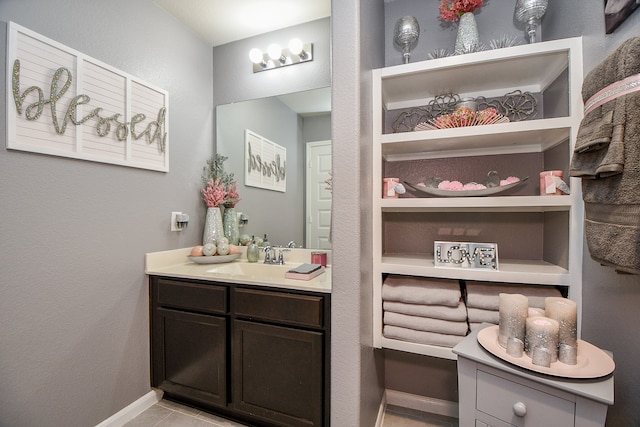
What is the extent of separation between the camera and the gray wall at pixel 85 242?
1212 mm

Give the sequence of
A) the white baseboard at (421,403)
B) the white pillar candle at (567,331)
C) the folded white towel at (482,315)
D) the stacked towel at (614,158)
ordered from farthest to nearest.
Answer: the white baseboard at (421,403), the folded white towel at (482,315), the white pillar candle at (567,331), the stacked towel at (614,158)

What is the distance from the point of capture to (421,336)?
1342 millimetres

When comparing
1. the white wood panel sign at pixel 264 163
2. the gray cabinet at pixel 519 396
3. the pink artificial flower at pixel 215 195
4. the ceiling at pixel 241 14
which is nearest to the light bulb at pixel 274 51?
the ceiling at pixel 241 14

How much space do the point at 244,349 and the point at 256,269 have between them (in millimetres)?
559

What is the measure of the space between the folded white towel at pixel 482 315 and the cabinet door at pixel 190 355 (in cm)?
125

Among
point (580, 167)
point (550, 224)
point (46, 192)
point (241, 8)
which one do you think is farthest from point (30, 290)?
point (550, 224)

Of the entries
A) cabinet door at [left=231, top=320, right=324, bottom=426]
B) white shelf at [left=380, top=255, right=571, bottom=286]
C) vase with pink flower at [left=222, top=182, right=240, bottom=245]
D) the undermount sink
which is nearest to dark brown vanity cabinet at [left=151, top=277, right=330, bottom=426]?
cabinet door at [left=231, top=320, right=324, bottom=426]

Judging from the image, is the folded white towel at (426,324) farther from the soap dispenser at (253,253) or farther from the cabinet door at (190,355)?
the soap dispenser at (253,253)

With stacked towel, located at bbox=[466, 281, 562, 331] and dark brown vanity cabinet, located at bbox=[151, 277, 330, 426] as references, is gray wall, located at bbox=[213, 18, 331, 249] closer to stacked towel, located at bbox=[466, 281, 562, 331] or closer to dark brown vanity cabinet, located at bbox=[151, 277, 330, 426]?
dark brown vanity cabinet, located at bbox=[151, 277, 330, 426]

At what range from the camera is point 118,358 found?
1.60m

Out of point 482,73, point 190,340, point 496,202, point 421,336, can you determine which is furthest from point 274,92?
point 421,336

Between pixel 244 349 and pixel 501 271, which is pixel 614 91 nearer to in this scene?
pixel 501 271

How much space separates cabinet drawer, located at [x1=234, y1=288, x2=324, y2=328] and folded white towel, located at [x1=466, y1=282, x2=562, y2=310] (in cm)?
71

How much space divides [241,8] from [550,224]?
7.26ft
